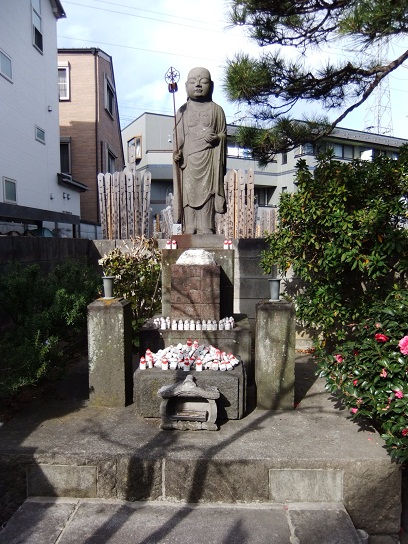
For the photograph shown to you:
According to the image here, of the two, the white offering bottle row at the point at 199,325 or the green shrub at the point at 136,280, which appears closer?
the white offering bottle row at the point at 199,325

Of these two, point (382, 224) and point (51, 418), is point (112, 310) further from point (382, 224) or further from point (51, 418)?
point (382, 224)

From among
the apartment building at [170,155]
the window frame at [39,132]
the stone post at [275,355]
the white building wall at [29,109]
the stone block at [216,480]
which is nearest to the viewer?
the stone block at [216,480]

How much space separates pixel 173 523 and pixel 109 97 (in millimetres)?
19935

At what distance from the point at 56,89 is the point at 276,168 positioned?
16.9m

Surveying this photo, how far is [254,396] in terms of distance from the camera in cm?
427

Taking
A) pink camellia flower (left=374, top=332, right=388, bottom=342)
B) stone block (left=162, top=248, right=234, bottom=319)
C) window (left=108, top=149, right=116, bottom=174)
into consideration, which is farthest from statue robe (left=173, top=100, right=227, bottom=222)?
window (left=108, top=149, right=116, bottom=174)

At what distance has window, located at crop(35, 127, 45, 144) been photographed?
12.4 m

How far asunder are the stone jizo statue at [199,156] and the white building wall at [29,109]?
6.61 meters

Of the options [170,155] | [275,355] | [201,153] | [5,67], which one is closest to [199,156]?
[201,153]

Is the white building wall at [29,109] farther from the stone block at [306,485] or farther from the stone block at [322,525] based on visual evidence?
the stone block at [322,525]

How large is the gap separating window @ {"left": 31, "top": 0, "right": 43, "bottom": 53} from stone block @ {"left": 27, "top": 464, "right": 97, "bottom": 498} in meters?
13.1

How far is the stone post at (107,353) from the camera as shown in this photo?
3.88 meters

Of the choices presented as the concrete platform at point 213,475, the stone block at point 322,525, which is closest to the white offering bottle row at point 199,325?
the concrete platform at point 213,475

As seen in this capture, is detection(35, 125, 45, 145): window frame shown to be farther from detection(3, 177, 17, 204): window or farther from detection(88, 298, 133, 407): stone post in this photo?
detection(88, 298, 133, 407): stone post
